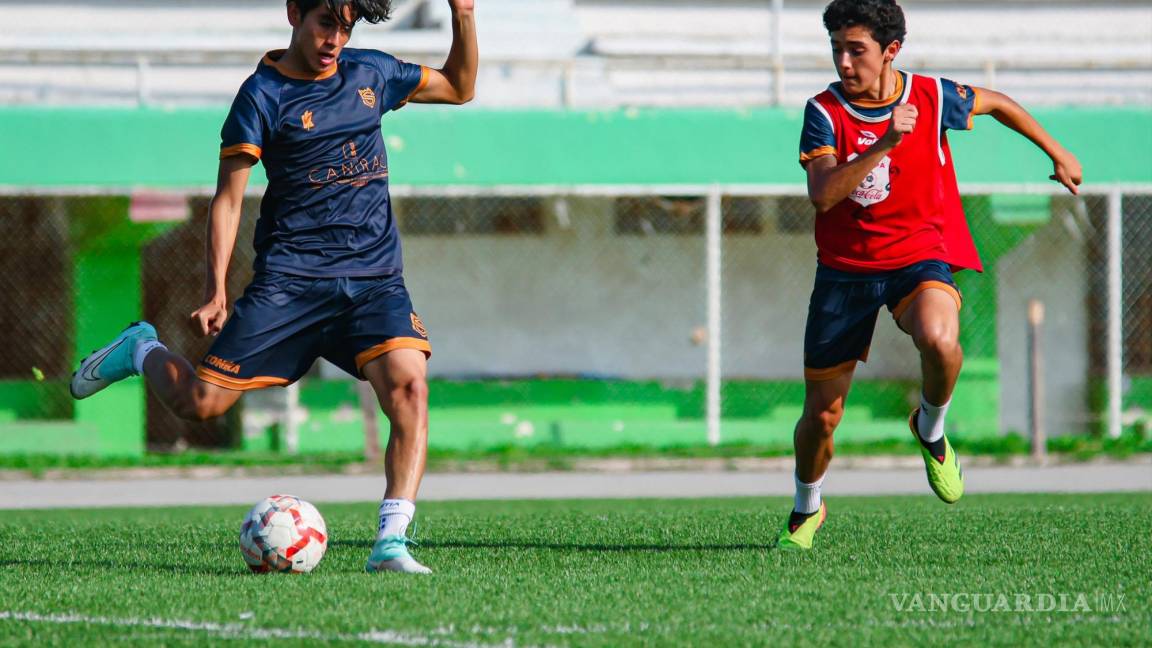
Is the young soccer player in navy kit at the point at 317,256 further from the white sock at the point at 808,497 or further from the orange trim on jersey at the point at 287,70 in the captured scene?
the white sock at the point at 808,497

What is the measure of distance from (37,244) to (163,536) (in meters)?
9.73

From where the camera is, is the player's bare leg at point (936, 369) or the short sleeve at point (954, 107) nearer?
the player's bare leg at point (936, 369)

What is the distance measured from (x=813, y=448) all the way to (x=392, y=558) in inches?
75.8

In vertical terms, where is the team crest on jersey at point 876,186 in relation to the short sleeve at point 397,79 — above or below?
below

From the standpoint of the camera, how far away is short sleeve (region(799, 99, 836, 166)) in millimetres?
6281

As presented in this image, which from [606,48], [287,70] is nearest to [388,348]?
[287,70]

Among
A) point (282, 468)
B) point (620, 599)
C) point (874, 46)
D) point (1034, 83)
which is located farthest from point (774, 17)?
point (620, 599)

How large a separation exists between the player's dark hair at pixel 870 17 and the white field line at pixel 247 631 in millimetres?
3128

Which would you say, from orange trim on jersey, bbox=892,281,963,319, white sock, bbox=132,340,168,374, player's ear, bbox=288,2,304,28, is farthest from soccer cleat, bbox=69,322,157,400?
orange trim on jersey, bbox=892,281,963,319

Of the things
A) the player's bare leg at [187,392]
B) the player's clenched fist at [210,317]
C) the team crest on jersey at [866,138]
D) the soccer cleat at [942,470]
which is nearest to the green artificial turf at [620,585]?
the soccer cleat at [942,470]

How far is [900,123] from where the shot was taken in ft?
19.1

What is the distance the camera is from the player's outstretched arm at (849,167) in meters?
5.84

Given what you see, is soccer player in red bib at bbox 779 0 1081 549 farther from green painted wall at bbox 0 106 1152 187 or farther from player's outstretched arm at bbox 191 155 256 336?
green painted wall at bbox 0 106 1152 187

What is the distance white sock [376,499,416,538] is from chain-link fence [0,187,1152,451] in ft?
32.2
